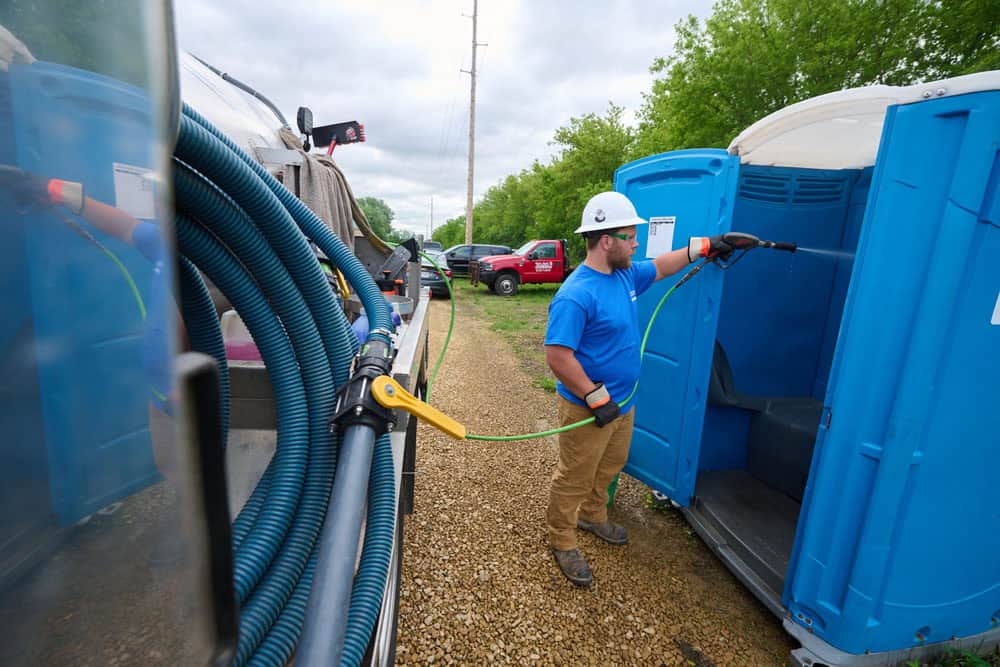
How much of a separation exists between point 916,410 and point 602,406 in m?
1.24

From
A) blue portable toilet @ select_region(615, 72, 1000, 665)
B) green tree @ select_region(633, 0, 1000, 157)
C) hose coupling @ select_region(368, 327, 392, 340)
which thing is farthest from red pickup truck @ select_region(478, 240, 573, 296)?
hose coupling @ select_region(368, 327, 392, 340)

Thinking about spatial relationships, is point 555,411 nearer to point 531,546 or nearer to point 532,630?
point 531,546

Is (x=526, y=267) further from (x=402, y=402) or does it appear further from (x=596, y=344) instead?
(x=402, y=402)

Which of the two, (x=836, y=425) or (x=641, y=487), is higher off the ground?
(x=836, y=425)

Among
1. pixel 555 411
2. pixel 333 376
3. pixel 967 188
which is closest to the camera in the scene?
pixel 333 376

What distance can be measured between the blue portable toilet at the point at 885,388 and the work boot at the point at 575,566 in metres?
0.79

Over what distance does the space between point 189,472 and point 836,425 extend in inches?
92.1

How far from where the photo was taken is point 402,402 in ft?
4.10

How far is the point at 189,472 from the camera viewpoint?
1.39 ft

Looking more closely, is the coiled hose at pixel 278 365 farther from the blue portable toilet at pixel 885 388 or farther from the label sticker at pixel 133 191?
the blue portable toilet at pixel 885 388

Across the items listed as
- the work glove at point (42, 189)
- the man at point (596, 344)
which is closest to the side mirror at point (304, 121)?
the man at point (596, 344)

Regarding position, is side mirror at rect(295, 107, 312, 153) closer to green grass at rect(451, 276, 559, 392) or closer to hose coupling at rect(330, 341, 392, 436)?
hose coupling at rect(330, 341, 392, 436)

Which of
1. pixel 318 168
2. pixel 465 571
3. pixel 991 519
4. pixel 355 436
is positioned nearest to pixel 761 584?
Result: pixel 991 519

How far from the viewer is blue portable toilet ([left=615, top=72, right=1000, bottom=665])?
173 centimetres
